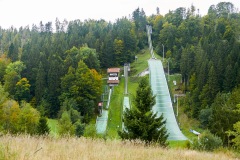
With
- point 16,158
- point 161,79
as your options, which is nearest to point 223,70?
point 161,79

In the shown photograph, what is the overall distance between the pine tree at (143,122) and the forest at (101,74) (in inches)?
588

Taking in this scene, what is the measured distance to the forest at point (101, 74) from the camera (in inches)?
1499

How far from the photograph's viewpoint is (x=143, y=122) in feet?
62.2

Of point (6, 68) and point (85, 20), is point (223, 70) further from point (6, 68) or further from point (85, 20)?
point (85, 20)

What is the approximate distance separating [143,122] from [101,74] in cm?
5299

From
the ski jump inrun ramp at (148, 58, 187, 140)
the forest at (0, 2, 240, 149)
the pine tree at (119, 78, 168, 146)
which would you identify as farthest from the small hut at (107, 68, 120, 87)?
the pine tree at (119, 78, 168, 146)

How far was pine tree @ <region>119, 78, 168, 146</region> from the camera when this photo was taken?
18494mm

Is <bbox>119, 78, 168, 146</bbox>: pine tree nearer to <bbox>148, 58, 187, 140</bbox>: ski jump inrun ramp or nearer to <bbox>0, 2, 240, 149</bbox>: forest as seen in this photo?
<bbox>0, 2, 240, 149</bbox>: forest

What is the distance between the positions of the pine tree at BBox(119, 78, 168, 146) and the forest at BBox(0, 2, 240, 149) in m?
14.9

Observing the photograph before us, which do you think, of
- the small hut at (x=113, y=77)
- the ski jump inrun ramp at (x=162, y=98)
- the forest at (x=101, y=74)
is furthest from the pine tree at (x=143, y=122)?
the small hut at (x=113, y=77)

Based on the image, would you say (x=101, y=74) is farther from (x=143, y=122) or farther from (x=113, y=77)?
(x=143, y=122)

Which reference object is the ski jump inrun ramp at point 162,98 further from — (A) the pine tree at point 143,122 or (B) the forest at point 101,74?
(A) the pine tree at point 143,122

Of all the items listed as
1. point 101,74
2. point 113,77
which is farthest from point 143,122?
point 101,74

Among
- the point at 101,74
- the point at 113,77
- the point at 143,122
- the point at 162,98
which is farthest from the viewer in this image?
the point at 101,74
